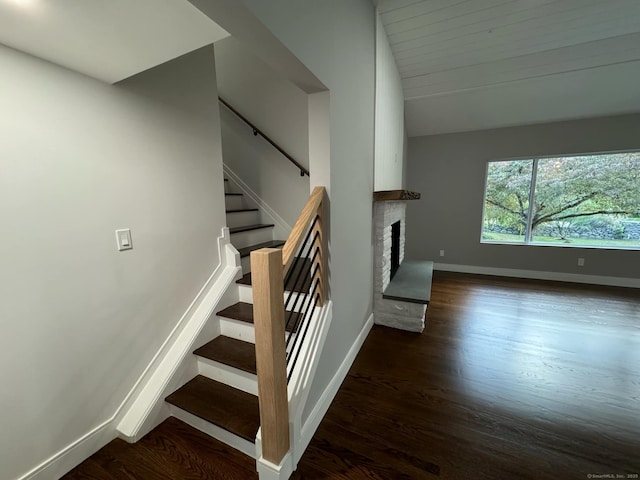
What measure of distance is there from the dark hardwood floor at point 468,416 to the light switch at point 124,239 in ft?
3.76

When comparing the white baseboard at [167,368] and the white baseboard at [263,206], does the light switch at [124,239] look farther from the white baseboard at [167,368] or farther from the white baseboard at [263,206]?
the white baseboard at [263,206]

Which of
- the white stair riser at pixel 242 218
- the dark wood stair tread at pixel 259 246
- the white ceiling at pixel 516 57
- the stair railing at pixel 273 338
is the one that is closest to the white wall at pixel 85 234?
the dark wood stair tread at pixel 259 246

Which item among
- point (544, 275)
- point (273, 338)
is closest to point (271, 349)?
point (273, 338)

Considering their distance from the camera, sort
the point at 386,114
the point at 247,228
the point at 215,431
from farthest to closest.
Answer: the point at 386,114 < the point at 247,228 < the point at 215,431

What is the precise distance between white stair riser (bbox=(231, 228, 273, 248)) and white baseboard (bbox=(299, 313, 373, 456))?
141cm

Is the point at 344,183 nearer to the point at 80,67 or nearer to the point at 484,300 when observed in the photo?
the point at 80,67

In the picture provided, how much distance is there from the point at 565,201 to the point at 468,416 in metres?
4.35

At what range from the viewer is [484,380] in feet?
6.52

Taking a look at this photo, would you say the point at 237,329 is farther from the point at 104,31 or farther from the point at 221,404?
the point at 104,31

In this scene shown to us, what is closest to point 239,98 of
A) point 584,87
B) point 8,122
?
point 8,122

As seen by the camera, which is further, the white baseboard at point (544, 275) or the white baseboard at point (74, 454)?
the white baseboard at point (544, 275)

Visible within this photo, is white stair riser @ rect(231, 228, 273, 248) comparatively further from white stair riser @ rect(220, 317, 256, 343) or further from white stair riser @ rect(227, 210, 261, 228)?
white stair riser @ rect(220, 317, 256, 343)

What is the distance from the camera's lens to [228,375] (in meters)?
1.76

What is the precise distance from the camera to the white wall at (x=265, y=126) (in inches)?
110
